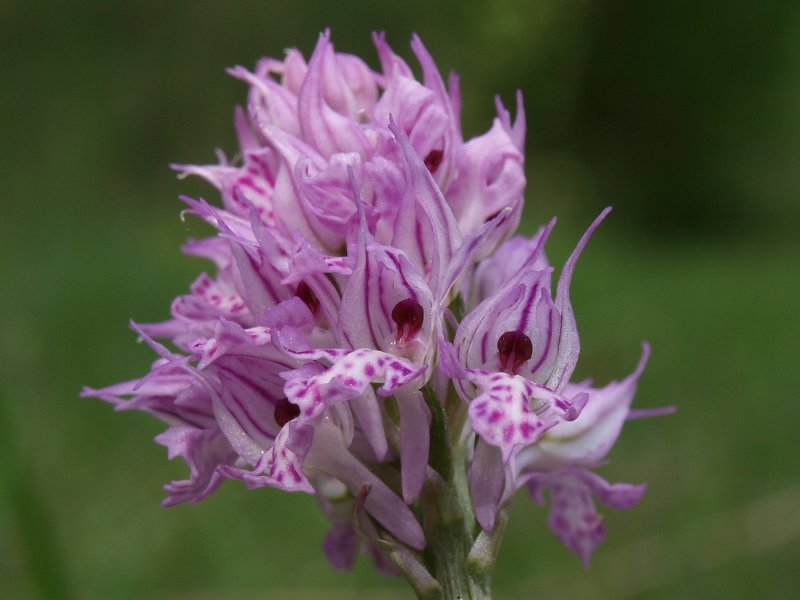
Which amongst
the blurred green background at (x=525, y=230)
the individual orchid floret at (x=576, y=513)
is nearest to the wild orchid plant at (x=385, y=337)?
the individual orchid floret at (x=576, y=513)

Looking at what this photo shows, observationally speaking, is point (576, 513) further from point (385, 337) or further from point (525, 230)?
point (525, 230)

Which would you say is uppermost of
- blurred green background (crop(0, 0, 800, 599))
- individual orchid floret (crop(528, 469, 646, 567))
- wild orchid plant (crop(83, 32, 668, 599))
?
wild orchid plant (crop(83, 32, 668, 599))

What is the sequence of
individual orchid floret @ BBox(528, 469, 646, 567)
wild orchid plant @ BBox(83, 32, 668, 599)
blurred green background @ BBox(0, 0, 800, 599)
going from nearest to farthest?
wild orchid plant @ BBox(83, 32, 668, 599), individual orchid floret @ BBox(528, 469, 646, 567), blurred green background @ BBox(0, 0, 800, 599)

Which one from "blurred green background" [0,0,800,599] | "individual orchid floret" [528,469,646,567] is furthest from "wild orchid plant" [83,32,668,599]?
"blurred green background" [0,0,800,599]

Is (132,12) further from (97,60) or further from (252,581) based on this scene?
(252,581)

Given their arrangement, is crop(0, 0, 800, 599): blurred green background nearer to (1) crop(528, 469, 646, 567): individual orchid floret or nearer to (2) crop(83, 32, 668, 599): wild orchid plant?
(2) crop(83, 32, 668, 599): wild orchid plant

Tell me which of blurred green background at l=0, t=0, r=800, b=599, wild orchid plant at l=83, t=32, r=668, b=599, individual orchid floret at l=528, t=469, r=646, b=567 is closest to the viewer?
wild orchid plant at l=83, t=32, r=668, b=599
